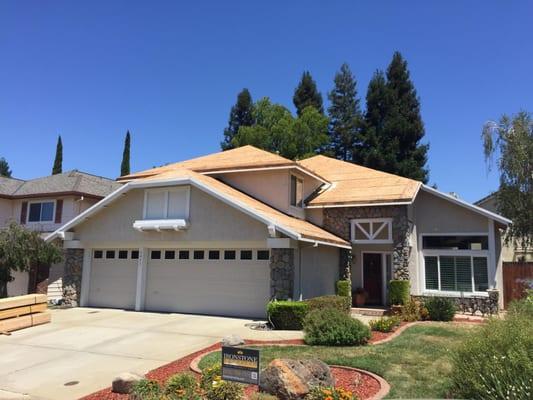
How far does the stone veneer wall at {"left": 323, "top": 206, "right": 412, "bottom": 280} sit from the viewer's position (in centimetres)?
1778

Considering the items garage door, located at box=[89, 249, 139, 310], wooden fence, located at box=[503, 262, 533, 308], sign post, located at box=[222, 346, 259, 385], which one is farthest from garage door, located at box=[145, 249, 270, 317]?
wooden fence, located at box=[503, 262, 533, 308]

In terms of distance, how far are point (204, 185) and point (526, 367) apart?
11.9 m

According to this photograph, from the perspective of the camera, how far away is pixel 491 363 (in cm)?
545

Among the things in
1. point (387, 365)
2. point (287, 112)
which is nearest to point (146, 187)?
point (387, 365)

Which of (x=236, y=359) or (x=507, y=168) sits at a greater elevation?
(x=507, y=168)

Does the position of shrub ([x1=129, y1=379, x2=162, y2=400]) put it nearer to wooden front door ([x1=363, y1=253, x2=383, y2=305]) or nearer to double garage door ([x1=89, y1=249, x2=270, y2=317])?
double garage door ([x1=89, y1=249, x2=270, y2=317])

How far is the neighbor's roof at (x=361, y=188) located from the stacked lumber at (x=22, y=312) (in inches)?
430

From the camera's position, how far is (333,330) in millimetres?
10352

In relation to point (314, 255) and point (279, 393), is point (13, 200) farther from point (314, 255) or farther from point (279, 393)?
point (279, 393)

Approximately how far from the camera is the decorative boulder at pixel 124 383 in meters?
7.07

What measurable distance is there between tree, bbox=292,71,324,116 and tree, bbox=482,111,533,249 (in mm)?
20763

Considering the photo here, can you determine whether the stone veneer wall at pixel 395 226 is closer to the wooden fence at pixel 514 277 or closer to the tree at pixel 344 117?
the wooden fence at pixel 514 277

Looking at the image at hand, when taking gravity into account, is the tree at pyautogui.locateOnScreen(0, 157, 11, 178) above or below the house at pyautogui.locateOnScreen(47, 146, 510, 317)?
above

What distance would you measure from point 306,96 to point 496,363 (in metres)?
40.2
